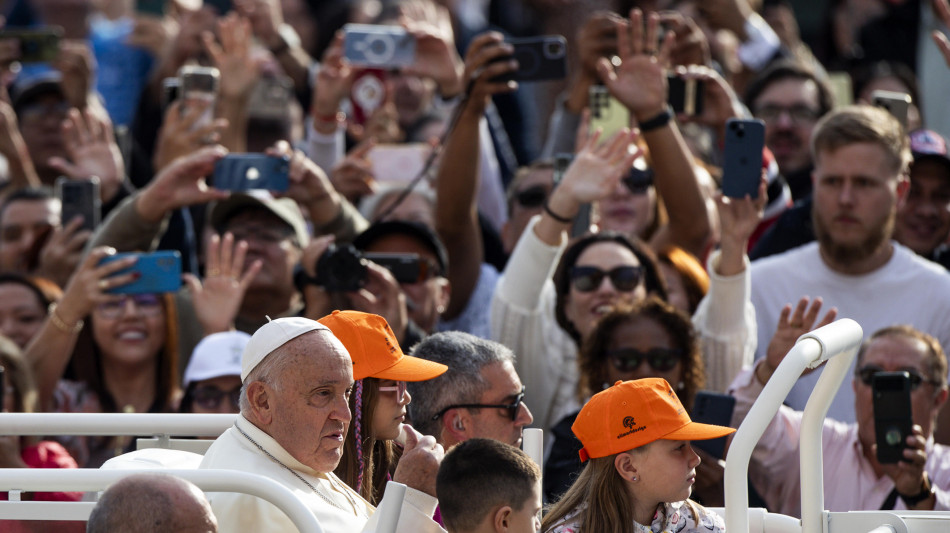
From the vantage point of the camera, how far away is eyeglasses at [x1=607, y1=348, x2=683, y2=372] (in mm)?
5262

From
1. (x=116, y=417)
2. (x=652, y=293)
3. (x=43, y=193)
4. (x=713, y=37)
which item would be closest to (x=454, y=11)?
(x=713, y=37)

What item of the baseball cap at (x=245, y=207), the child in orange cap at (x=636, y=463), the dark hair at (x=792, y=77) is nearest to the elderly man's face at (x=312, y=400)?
the child in orange cap at (x=636, y=463)

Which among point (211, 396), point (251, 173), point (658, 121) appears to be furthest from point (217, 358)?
point (658, 121)

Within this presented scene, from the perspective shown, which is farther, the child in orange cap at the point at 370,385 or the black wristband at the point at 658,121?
the black wristband at the point at 658,121

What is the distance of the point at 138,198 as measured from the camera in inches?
256

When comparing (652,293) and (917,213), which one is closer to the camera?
(652,293)

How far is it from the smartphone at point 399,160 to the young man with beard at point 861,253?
2263mm

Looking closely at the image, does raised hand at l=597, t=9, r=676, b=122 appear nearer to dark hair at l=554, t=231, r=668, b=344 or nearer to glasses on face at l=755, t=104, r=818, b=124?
dark hair at l=554, t=231, r=668, b=344

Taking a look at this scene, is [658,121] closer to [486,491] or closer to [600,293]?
[600,293]

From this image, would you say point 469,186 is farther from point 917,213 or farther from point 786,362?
point 786,362

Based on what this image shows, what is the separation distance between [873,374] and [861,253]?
3.11ft

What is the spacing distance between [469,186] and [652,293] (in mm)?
1189

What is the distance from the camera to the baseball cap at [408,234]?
626 centimetres

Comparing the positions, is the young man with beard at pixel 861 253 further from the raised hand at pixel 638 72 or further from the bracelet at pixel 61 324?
the bracelet at pixel 61 324
